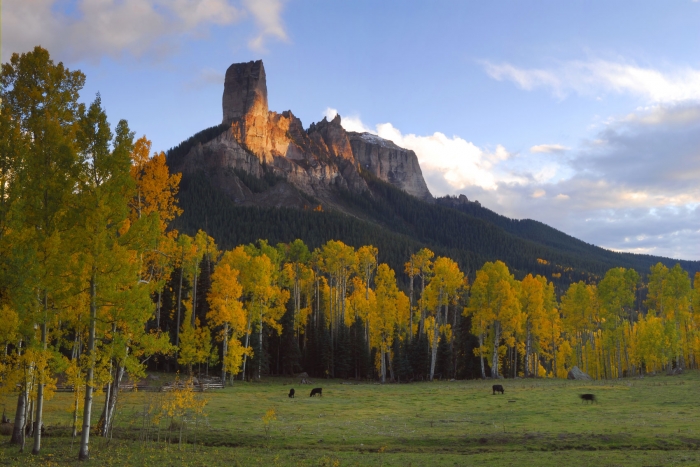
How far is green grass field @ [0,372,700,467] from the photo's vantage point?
62.9 feet

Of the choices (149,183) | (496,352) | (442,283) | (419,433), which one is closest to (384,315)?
(442,283)

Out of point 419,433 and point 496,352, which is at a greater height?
point 496,352

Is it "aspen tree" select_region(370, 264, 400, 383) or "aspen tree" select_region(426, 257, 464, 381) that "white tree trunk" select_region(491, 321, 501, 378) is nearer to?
"aspen tree" select_region(426, 257, 464, 381)

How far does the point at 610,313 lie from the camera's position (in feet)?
211

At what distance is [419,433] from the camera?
2473 cm

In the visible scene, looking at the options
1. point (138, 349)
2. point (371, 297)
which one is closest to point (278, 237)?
point (371, 297)

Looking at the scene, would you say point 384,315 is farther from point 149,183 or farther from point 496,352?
point 149,183

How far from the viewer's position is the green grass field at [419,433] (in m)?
19.2

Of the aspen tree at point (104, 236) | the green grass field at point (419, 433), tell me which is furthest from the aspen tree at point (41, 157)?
the green grass field at point (419, 433)

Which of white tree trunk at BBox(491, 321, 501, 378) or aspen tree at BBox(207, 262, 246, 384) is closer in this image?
aspen tree at BBox(207, 262, 246, 384)

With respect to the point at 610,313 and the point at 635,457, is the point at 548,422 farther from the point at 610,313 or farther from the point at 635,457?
the point at 610,313

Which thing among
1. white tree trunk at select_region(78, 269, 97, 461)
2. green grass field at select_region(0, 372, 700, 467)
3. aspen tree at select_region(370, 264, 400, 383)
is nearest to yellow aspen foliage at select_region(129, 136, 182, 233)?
white tree trunk at select_region(78, 269, 97, 461)

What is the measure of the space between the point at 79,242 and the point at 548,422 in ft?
78.2

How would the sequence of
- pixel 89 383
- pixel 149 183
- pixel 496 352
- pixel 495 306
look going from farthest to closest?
pixel 495 306
pixel 496 352
pixel 149 183
pixel 89 383
